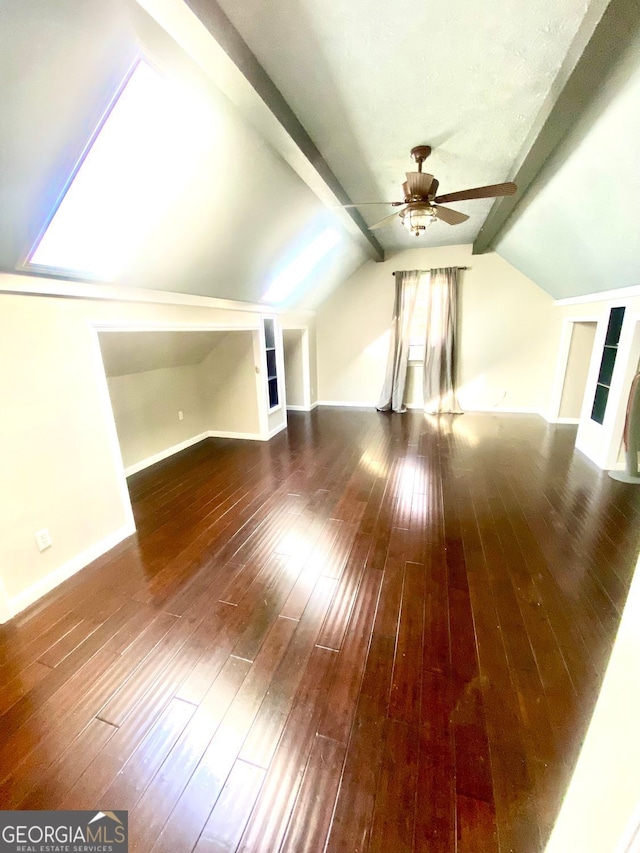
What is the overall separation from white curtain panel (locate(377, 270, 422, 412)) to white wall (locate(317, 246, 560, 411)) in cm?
20

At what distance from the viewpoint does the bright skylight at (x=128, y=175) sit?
1625mm

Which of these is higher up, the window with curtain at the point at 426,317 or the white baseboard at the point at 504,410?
the window with curtain at the point at 426,317

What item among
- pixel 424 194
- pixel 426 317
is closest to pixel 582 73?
pixel 424 194

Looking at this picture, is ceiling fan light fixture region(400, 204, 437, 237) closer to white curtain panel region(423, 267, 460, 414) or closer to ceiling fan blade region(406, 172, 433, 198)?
ceiling fan blade region(406, 172, 433, 198)

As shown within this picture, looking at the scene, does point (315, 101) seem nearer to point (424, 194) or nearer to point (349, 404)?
point (424, 194)

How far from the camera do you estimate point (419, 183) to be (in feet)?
7.53

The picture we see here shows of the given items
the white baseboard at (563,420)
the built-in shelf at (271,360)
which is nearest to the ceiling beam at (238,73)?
the built-in shelf at (271,360)

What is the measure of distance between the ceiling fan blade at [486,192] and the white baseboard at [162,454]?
3.74 meters

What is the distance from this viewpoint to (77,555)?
224 cm

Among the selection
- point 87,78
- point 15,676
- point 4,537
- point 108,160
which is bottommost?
point 15,676

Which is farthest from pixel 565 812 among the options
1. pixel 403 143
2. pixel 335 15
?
pixel 403 143

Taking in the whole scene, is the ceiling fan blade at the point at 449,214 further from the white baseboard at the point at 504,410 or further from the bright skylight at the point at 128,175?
the white baseboard at the point at 504,410

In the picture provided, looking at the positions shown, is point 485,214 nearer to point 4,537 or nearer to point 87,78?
point 87,78

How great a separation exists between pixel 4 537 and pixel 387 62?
3.15 metres
